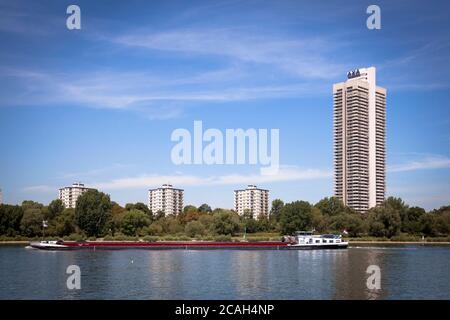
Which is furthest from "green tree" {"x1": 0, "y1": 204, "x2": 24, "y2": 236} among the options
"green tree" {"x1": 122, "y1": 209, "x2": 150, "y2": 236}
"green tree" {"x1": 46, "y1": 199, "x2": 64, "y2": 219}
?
"green tree" {"x1": 122, "y1": 209, "x2": 150, "y2": 236}

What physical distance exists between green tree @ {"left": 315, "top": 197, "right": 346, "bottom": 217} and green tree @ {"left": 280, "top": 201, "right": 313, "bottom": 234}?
14525mm

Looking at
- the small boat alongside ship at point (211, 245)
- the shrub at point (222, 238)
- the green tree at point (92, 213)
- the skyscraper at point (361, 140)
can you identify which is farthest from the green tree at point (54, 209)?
the skyscraper at point (361, 140)

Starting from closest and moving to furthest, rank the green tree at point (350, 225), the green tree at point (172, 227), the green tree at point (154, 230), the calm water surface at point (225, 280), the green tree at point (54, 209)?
1. the calm water surface at point (225, 280)
2. the green tree at point (154, 230)
3. the green tree at point (350, 225)
4. the green tree at point (172, 227)
5. the green tree at point (54, 209)

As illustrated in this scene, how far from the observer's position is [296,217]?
65875 millimetres

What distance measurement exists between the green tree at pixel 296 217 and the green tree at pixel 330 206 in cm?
1453

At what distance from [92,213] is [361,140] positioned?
174 ft

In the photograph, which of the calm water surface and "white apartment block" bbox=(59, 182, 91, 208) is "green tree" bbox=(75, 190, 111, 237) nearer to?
the calm water surface

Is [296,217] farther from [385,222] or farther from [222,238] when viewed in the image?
[385,222]

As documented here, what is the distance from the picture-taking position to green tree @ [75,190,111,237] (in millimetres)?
63969

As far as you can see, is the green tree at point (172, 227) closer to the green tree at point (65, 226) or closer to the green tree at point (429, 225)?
the green tree at point (65, 226)

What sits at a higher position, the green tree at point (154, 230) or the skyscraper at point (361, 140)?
the skyscraper at point (361, 140)

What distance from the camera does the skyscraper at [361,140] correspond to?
97188mm

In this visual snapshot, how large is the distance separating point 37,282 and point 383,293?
15046 millimetres

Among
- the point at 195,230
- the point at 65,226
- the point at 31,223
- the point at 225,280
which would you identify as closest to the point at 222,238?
the point at 195,230
